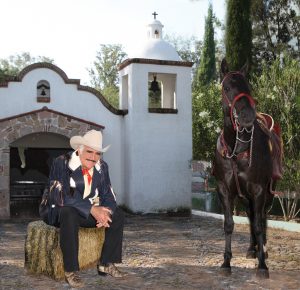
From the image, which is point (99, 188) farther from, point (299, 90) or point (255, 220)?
point (299, 90)

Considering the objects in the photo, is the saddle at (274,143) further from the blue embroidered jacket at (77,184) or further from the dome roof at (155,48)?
the dome roof at (155,48)

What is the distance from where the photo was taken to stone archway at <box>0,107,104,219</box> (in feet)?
40.3

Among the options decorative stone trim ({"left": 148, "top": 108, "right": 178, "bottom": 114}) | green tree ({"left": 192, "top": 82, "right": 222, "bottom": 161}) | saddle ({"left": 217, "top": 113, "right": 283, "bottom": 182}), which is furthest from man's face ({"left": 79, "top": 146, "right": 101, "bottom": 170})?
green tree ({"left": 192, "top": 82, "right": 222, "bottom": 161})

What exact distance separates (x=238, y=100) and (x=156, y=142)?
27.2 ft

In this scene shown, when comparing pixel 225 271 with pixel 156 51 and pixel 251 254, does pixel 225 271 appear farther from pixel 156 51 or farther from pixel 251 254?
pixel 156 51

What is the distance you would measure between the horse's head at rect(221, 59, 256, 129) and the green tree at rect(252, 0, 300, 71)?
80.3 feet

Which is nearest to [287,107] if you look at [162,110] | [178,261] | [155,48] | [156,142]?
[162,110]

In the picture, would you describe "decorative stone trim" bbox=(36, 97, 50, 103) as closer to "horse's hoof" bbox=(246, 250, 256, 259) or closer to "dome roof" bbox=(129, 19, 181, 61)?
"dome roof" bbox=(129, 19, 181, 61)

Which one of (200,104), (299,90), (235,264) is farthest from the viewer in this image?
(200,104)

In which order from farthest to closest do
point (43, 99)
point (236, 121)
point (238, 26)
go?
point (238, 26)
point (43, 99)
point (236, 121)

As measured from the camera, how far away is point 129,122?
43.7 feet

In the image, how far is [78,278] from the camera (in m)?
5.12

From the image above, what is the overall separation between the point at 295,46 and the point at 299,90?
19.1 metres

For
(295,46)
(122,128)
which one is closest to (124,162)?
(122,128)
